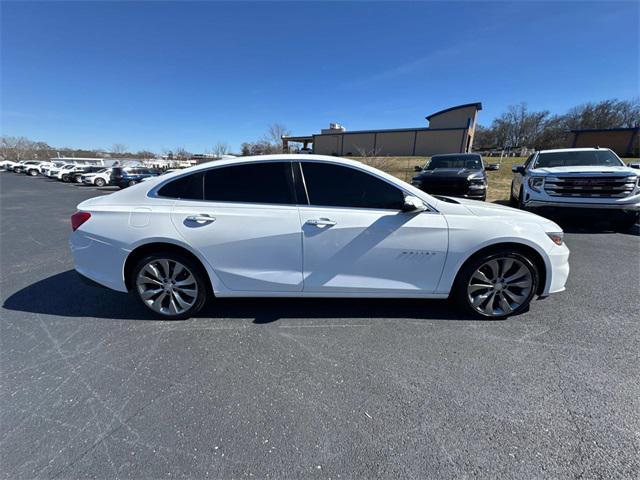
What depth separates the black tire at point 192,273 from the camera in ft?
9.12

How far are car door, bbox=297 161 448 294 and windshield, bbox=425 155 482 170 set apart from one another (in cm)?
712

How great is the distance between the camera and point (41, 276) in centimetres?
395

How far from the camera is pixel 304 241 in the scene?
2650 millimetres

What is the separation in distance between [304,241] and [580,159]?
797cm

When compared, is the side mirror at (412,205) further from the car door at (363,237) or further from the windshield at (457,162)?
the windshield at (457,162)

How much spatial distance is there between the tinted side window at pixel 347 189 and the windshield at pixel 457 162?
23.4 ft

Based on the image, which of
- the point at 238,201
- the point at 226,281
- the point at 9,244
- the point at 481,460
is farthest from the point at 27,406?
the point at 9,244

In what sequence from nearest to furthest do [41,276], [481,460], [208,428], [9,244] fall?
[481,460] < [208,428] < [41,276] < [9,244]

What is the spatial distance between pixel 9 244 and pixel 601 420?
28.6 feet

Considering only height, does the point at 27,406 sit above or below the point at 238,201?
below

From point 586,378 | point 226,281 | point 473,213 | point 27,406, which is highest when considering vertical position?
point 473,213

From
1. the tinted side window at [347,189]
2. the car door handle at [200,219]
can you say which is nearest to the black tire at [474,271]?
the tinted side window at [347,189]

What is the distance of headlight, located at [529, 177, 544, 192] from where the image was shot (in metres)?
6.31

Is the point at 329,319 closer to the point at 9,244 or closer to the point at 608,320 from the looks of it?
the point at 608,320
